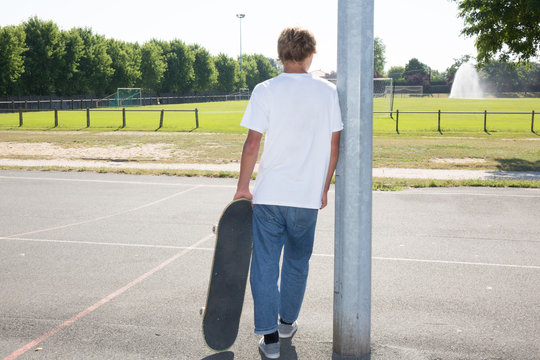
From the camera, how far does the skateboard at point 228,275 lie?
392cm

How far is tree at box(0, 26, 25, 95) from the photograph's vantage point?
6106cm

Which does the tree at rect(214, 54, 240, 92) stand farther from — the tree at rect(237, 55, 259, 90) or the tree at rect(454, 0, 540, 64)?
the tree at rect(454, 0, 540, 64)

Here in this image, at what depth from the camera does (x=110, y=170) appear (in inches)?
552

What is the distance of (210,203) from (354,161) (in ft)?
21.2

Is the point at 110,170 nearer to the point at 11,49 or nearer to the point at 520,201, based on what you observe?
the point at 520,201

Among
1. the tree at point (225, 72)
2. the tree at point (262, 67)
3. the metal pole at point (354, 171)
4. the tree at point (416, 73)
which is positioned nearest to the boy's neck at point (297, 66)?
the metal pole at point (354, 171)

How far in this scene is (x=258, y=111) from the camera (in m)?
3.50

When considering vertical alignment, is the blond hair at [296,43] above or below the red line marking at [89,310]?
above

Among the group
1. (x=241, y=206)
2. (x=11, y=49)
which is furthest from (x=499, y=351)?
(x=11, y=49)

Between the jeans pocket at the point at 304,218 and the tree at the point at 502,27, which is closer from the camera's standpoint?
the jeans pocket at the point at 304,218

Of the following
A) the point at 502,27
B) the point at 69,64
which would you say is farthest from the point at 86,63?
the point at 502,27

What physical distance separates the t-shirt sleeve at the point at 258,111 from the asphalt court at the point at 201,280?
1.55 meters

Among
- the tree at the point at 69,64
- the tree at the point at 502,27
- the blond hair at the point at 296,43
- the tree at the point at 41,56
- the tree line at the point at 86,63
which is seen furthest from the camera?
the tree at the point at 69,64

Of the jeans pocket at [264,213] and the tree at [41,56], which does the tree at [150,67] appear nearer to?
the tree at [41,56]
